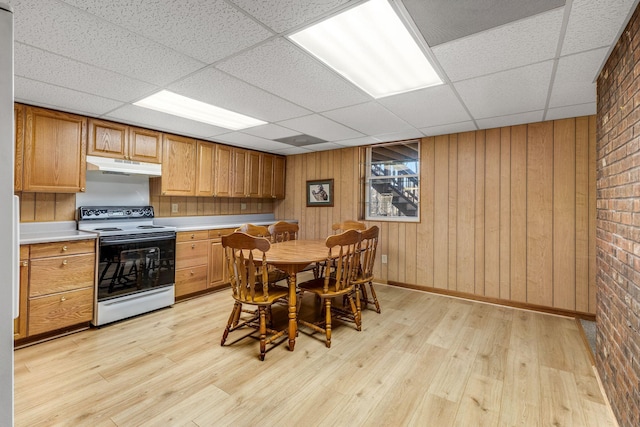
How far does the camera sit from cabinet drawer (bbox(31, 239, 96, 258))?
2.60 metres

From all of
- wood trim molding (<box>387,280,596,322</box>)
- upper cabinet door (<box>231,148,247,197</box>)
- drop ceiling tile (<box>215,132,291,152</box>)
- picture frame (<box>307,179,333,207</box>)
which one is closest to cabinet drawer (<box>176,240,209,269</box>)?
upper cabinet door (<box>231,148,247,197</box>)

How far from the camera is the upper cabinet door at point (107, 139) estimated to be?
10.5 feet

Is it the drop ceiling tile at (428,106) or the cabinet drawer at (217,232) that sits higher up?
the drop ceiling tile at (428,106)

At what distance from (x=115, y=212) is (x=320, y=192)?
2.94 metres

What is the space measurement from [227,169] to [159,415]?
11.2ft

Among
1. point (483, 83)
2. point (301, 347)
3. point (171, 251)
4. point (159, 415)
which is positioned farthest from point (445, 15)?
point (171, 251)

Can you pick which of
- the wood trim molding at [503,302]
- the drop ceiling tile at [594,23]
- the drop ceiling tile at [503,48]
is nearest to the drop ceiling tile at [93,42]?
the drop ceiling tile at [503,48]

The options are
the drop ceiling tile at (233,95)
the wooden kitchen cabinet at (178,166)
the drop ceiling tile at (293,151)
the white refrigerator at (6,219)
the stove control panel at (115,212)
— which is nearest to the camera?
the white refrigerator at (6,219)

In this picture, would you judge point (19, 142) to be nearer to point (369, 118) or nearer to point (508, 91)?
point (369, 118)

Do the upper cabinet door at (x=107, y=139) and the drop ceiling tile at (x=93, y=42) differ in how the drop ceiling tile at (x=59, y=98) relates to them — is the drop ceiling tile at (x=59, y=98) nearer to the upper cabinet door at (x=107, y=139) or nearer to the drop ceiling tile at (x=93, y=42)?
the upper cabinet door at (x=107, y=139)

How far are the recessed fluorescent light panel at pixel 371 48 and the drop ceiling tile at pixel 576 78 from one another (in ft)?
2.67

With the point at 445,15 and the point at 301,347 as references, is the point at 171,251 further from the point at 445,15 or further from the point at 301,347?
the point at 445,15

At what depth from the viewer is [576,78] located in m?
2.22

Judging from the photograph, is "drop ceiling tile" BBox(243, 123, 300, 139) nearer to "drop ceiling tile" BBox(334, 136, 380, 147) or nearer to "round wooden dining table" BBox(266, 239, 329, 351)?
"drop ceiling tile" BBox(334, 136, 380, 147)
